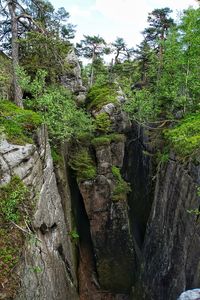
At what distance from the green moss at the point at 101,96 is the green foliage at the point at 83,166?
4146 millimetres

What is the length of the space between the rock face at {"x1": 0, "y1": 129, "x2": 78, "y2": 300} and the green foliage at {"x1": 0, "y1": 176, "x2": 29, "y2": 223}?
242 millimetres

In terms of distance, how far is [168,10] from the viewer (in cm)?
2392

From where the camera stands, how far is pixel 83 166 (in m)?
17.7

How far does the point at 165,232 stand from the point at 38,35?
11085 mm

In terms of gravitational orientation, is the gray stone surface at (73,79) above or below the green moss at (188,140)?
above

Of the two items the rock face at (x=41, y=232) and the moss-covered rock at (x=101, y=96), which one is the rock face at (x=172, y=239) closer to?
the rock face at (x=41, y=232)

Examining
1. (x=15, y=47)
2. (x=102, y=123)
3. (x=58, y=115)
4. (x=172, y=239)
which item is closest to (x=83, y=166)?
(x=102, y=123)

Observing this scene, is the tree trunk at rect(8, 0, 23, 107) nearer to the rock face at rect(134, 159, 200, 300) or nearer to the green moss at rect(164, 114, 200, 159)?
the green moss at rect(164, 114, 200, 159)

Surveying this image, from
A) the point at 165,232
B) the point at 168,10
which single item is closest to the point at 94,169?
the point at 165,232

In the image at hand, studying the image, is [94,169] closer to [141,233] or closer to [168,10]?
[141,233]

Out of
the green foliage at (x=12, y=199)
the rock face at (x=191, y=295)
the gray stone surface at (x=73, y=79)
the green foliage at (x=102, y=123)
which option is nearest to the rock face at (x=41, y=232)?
the green foliage at (x=12, y=199)

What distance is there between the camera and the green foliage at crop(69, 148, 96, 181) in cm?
1748

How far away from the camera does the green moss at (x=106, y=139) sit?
18.1 meters

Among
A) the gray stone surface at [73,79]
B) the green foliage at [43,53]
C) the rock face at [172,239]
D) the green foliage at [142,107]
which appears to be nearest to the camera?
the rock face at [172,239]
